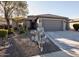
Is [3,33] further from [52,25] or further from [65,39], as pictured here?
[65,39]

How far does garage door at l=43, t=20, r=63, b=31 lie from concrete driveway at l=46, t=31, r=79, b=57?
0.15 m

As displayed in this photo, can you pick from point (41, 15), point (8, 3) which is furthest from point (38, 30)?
point (8, 3)

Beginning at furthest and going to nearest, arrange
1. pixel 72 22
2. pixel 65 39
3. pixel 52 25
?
pixel 52 25, pixel 65 39, pixel 72 22

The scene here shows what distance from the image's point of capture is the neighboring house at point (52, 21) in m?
4.88

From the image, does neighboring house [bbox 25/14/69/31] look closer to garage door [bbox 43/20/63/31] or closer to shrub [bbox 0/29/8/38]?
garage door [bbox 43/20/63/31]

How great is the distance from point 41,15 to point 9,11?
0.92 m

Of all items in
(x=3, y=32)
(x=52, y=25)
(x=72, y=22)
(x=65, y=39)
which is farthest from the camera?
(x=52, y=25)

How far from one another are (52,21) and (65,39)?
630mm

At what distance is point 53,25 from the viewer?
17.0ft

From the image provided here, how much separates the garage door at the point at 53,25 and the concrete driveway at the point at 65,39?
5.7 inches

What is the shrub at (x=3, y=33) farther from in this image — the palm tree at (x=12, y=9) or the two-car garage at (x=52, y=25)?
the two-car garage at (x=52, y=25)

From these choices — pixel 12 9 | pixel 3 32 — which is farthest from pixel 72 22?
pixel 3 32

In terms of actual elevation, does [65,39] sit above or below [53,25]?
below

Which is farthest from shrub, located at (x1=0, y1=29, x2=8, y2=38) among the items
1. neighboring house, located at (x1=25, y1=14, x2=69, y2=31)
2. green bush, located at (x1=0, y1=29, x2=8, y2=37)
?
neighboring house, located at (x1=25, y1=14, x2=69, y2=31)
